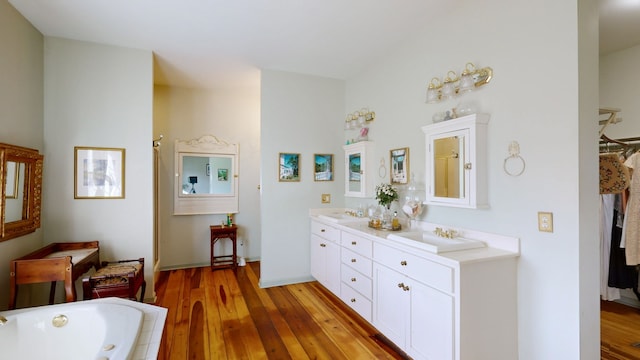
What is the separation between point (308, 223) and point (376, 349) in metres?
1.90

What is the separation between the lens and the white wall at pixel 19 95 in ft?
7.66

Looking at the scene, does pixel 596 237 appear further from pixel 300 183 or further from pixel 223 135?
pixel 223 135

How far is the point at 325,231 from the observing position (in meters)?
3.59

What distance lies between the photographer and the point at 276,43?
10.1ft

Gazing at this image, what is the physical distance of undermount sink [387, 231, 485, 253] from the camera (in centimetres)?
200

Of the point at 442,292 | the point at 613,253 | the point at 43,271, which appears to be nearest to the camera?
the point at 442,292

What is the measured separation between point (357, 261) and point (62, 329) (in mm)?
2239

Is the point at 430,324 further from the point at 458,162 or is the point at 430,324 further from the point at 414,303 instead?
the point at 458,162

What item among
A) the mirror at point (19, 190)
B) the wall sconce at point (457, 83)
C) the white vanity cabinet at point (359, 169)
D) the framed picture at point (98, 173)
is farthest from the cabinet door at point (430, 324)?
the mirror at point (19, 190)

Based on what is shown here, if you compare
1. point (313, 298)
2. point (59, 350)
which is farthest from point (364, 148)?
point (59, 350)

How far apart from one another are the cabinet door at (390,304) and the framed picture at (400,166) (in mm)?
970

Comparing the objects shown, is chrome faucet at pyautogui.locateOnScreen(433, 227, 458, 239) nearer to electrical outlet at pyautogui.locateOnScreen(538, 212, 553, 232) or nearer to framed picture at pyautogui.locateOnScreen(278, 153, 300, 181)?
electrical outlet at pyautogui.locateOnScreen(538, 212, 553, 232)

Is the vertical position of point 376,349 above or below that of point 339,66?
below

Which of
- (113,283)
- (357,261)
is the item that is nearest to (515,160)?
(357,261)
